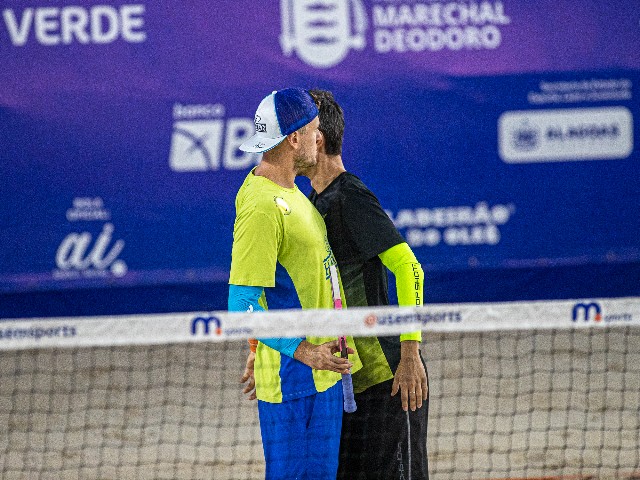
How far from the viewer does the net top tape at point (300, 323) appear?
4125 millimetres

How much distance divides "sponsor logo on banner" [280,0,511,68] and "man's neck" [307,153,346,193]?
5.57m

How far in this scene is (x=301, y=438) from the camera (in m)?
4.12

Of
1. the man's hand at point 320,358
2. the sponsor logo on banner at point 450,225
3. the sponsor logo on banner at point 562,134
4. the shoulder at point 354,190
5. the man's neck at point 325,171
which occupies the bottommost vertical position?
the man's hand at point 320,358

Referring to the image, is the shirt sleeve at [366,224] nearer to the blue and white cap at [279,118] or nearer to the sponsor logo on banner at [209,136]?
the blue and white cap at [279,118]

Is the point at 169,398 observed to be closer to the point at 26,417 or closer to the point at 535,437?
the point at 26,417

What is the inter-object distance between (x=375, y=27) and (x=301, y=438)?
21.5ft

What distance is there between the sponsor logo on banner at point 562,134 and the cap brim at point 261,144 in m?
6.29

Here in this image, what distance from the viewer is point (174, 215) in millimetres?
10172

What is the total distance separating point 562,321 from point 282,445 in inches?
52.4

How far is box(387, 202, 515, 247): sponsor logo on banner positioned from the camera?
1016 cm

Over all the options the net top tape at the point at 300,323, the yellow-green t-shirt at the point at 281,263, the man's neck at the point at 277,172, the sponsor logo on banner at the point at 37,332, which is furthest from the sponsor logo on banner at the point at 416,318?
the sponsor logo on banner at the point at 37,332

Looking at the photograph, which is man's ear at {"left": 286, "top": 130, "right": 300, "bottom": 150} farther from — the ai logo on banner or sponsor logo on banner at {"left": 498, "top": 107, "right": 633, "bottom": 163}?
sponsor logo on banner at {"left": 498, "top": 107, "right": 633, "bottom": 163}

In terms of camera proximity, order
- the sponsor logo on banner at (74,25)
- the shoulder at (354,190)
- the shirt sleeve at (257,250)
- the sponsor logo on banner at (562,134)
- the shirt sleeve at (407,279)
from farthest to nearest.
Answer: the sponsor logo on banner at (562,134)
the sponsor logo on banner at (74,25)
the shoulder at (354,190)
the shirt sleeve at (407,279)
the shirt sleeve at (257,250)

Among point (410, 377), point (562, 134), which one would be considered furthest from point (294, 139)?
point (562, 134)
